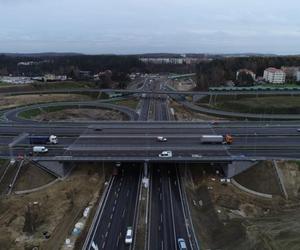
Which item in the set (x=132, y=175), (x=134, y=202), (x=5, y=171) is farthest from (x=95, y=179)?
(x=5, y=171)

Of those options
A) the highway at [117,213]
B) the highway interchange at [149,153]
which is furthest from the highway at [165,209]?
the highway at [117,213]

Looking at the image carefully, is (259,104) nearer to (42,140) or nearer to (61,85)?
(42,140)

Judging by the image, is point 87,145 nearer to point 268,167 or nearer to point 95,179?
point 95,179

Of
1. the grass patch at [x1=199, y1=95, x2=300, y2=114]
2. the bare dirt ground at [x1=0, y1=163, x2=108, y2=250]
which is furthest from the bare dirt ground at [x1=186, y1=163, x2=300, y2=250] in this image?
the grass patch at [x1=199, y1=95, x2=300, y2=114]

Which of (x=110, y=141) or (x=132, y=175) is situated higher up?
(x=110, y=141)

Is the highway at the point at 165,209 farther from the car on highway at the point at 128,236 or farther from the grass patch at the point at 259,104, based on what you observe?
the grass patch at the point at 259,104

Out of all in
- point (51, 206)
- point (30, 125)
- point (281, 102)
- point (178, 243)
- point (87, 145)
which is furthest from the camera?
point (281, 102)
